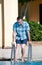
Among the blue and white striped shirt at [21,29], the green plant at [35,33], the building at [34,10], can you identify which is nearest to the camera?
the blue and white striped shirt at [21,29]

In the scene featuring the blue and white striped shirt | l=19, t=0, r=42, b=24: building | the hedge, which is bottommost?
the hedge

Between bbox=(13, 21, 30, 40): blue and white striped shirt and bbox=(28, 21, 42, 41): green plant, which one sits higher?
bbox=(13, 21, 30, 40): blue and white striped shirt

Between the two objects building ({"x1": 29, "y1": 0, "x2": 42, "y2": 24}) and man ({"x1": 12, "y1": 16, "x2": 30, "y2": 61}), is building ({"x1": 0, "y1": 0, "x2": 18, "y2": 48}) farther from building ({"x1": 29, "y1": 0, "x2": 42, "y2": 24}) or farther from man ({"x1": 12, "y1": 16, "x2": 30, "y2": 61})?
building ({"x1": 29, "y1": 0, "x2": 42, "y2": 24})

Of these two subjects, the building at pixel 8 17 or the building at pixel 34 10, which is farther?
the building at pixel 34 10

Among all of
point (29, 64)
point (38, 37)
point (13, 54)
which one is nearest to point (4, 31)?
point (38, 37)

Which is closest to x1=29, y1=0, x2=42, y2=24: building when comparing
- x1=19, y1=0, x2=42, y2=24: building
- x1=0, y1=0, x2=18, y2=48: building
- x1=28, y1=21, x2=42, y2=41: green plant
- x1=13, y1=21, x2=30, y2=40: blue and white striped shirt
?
x1=19, y1=0, x2=42, y2=24: building

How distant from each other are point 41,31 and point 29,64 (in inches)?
319

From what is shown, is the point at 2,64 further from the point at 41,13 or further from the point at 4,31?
the point at 41,13

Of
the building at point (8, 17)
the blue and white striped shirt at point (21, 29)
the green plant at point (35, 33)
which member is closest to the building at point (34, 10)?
the green plant at point (35, 33)

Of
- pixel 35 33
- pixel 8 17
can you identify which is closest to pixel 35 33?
pixel 35 33

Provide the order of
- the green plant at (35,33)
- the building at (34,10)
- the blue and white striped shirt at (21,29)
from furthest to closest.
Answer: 1. the building at (34,10)
2. the green plant at (35,33)
3. the blue and white striped shirt at (21,29)

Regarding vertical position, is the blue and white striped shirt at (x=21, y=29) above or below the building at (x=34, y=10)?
below

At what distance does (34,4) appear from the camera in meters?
25.0

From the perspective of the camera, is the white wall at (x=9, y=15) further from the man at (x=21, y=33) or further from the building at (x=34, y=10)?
the building at (x=34, y=10)
